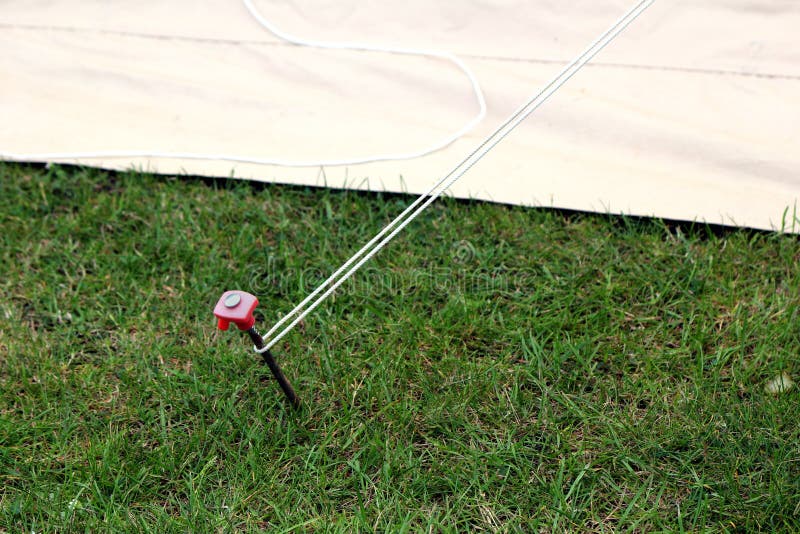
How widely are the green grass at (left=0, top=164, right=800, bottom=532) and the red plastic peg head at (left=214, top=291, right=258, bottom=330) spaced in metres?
0.32

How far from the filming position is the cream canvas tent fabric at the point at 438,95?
1.93 meters

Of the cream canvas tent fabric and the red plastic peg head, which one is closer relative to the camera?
the red plastic peg head

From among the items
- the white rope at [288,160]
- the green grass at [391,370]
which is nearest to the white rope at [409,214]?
the green grass at [391,370]

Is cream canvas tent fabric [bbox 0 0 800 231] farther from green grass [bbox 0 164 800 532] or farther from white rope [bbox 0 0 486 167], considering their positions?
green grass [bbox 0 164 800 532]

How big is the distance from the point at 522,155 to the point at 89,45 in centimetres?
135

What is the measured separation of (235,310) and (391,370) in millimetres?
426

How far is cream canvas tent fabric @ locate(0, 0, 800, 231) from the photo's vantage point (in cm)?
193

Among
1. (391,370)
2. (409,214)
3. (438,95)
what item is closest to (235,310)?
(391,370)

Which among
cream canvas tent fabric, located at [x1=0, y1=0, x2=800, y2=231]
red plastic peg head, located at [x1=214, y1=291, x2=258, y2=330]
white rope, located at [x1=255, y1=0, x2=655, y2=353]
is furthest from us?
cream canvas tent fabric, located at [x1=0, y1=0, x2=800, y2=231]

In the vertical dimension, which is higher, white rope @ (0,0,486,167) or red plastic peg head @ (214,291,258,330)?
red plastic peg head @ (214,291,258,330)

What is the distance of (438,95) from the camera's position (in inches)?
84.6

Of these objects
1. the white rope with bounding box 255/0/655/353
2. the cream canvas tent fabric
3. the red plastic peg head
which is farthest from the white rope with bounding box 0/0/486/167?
the red plastic peg head

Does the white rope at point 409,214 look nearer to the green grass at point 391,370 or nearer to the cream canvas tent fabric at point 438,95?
the green grass at point 391,370

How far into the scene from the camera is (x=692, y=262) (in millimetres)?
1737
